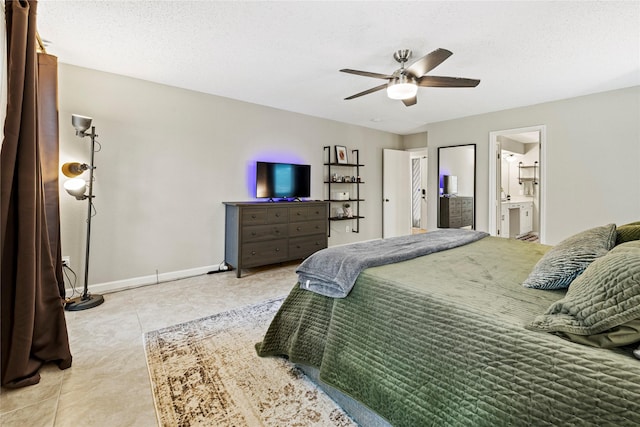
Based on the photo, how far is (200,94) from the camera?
12.4 ft

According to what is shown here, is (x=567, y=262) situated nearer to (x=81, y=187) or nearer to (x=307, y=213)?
(x=307, y=213)

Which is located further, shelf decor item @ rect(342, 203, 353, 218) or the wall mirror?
shelf decor item @ rect(342, 203, 353, 218)

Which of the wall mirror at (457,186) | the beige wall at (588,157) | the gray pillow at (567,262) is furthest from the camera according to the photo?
the wall mirror at (457,186)

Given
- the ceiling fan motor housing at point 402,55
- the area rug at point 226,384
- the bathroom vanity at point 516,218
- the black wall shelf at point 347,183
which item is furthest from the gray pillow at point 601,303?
the bathroom vanity at point 516,218

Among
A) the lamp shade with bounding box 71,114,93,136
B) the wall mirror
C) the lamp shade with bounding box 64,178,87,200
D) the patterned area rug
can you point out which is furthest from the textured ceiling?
the patterned area rug

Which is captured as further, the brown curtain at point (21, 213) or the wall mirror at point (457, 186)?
the wall mirror at point (457, 186)

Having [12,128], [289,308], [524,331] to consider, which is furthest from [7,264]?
[524,331]

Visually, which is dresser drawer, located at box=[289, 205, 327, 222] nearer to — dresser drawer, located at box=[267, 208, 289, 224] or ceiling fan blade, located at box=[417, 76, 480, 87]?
dresser drawer, located at box=[267, 208, 289, 224]

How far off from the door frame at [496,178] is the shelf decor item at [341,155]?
8.00ft

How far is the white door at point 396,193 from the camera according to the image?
614cm

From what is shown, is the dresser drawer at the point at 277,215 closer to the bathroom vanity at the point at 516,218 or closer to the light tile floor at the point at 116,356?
the light tile floor at the point at 116,356

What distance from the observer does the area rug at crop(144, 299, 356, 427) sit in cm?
142

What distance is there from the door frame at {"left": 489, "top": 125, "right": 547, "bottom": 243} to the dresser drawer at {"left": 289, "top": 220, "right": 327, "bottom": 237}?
112 inches

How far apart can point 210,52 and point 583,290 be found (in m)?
3.15
